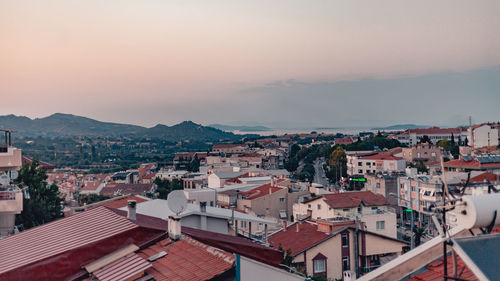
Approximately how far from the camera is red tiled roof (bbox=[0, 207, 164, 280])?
189 inches

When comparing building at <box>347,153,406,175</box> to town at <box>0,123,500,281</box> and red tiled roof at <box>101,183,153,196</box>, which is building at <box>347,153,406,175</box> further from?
red tiled roof at <box>101,183,153,196</box>

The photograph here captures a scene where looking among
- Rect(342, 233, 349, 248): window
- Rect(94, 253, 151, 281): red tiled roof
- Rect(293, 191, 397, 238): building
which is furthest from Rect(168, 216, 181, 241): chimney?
Rect(293, 191, 397, 238): building

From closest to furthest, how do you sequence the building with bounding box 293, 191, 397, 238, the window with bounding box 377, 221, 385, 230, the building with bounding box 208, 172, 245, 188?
the window with bounding box 377, 221, 385, 230 < the building with bounding box 293, 191, 397, 238 < the building with bounding box 208, 172, 245, 188

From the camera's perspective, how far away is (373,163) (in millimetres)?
53688

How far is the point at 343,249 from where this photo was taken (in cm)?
1655

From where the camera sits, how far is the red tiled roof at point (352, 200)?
25.4 m

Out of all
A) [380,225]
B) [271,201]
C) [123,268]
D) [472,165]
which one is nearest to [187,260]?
[123,268]

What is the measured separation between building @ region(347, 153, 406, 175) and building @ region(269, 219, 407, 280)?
33.0 metres

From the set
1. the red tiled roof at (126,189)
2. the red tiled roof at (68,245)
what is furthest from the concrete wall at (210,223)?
the red tiled roof at (126,189)

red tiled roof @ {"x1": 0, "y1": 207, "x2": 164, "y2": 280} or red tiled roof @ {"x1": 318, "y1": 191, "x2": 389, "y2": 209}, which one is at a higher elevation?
red tiled roof @ {"x1": 0, "y1": 207, "x2": 164, "y2": 280}

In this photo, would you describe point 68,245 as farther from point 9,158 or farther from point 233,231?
point 9,158

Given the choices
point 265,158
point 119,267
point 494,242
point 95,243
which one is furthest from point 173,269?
point 265,158

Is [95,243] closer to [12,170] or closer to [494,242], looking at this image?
[494,242]

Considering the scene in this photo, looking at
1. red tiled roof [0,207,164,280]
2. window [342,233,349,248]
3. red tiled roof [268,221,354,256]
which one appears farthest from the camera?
window [342,233,349,248]
